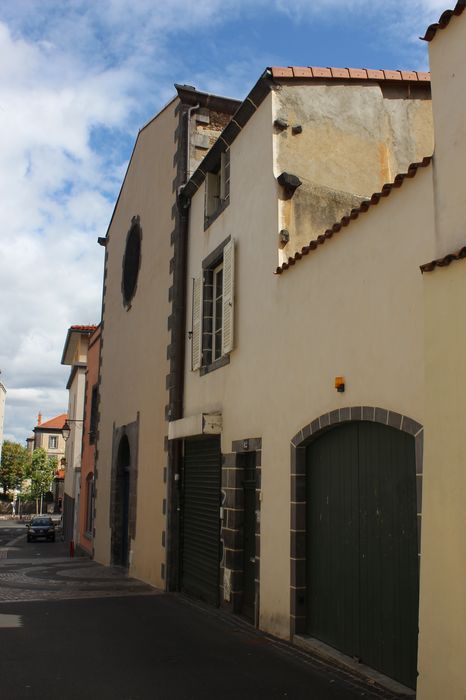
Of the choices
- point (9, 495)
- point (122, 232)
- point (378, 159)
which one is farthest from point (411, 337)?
point (9, 495)

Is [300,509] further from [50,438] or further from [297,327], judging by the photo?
[50,438]

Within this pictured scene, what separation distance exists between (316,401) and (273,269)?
2184 mm

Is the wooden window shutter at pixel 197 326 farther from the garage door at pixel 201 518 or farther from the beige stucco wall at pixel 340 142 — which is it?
the beige stucco wall at pixel 340 142

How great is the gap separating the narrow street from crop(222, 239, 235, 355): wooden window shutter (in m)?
3.79

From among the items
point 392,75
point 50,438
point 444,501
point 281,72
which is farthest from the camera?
point 50,438

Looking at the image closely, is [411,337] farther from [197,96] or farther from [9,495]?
[9,495]

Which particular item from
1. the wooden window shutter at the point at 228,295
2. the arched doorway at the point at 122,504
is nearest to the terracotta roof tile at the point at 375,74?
the wooden window shutter at the point at 228,295

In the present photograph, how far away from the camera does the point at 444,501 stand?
15.0 feet

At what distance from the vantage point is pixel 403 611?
563cm

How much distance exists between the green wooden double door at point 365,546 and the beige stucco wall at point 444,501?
0.85 meters

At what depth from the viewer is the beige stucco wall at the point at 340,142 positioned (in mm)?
8984

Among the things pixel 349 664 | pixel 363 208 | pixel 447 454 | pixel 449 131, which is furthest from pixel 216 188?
pixel 447 454

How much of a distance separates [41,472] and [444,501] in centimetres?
6769

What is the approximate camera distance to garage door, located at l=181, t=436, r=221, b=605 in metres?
10.4
